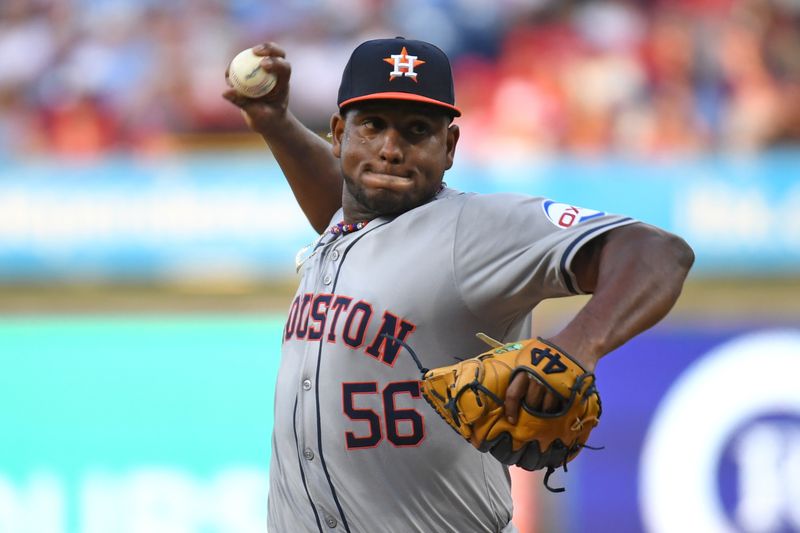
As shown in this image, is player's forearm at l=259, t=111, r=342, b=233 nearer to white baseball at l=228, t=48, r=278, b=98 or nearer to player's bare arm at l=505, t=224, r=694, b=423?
white baseball at l=228, t=48, r=278, b=98

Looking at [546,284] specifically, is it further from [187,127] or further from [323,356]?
[187,127]

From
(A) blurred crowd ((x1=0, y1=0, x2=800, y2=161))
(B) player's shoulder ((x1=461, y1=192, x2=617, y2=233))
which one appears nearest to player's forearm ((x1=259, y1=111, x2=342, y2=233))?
(B) player's shoulder ((x1=461, y1=192, x2=617, y2=233))

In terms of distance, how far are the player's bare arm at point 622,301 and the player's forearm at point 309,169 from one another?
142 cm

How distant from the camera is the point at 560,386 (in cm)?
206

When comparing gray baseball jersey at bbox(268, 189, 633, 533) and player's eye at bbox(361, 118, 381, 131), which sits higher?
player's eye at bbox(361, 118, 381, 131)

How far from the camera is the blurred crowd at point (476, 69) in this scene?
7.21 metres

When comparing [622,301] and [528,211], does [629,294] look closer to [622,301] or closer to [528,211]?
[622,301]

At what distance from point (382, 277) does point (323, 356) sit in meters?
0.23

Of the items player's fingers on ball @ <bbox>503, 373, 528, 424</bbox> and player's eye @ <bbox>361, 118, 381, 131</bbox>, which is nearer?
A: player's fingers on ball @ <bbox>503, 373, 528, 424</bbox>

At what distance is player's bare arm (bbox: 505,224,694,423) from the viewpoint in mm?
2111

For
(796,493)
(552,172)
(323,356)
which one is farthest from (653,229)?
(552,172)

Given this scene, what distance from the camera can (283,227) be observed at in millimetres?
7020

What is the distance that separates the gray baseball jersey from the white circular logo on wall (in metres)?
3.35

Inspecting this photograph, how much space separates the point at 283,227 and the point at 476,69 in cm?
177
